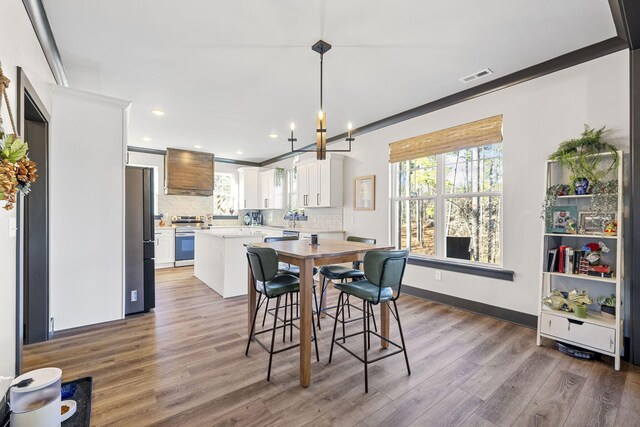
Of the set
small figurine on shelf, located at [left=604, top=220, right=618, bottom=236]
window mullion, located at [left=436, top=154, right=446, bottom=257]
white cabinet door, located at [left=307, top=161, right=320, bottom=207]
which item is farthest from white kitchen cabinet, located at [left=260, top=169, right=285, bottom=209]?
small figurine on shelf, located at [left=604, top=220, right=618, bottom=236]

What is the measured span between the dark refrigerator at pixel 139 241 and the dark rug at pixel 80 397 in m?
1.56

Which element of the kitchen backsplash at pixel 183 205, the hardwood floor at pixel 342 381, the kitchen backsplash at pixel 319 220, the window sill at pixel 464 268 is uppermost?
the kitchen backsplash at pixel 183 205

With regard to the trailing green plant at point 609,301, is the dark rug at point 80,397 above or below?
below

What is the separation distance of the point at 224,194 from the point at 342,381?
258 inches

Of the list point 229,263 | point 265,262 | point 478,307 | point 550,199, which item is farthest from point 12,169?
point 478,307

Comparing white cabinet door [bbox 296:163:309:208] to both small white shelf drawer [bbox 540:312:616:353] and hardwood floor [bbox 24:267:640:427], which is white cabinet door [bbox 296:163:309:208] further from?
small white shelf drawer [bbox 540:312:616:353]

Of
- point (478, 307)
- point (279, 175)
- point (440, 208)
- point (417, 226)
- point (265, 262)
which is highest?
point (279, 175)

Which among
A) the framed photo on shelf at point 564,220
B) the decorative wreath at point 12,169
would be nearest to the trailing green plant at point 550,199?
the framed photo on shelf at point 564,220

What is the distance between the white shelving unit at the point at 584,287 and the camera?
7.58 ft

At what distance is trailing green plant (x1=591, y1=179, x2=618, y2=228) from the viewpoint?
2350mm

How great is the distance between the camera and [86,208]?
3004 millimetres

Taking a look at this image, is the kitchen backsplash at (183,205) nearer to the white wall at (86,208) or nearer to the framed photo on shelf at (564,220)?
the white wall at (86,208)

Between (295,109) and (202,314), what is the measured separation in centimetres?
295

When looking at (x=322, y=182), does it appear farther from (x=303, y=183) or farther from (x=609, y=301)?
(x=609, y=301)
